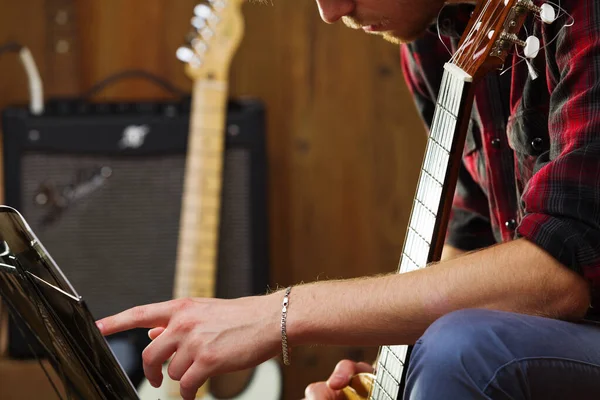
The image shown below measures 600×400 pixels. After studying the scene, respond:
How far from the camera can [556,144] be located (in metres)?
1.05

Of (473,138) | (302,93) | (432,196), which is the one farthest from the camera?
(302,93)

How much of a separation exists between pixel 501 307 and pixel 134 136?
1527mm

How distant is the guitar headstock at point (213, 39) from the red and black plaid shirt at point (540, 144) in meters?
0.92

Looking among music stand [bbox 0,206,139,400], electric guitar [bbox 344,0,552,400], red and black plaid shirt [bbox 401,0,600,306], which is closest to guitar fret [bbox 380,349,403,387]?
electric guitar [bbox 344,0,552,400]

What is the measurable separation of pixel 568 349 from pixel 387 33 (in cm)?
61

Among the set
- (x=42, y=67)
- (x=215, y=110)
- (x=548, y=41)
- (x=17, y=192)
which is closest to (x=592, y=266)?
(x=548, y=41)

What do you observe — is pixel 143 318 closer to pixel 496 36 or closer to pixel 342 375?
pixel 342 375

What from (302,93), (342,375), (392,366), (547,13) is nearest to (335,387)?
(342,375)

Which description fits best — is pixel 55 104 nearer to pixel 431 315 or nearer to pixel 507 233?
pixel 507 233

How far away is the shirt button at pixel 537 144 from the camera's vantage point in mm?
1174

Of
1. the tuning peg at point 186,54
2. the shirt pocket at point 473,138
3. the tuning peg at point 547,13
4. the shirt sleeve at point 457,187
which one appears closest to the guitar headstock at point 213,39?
the tuning peg at point 186,54

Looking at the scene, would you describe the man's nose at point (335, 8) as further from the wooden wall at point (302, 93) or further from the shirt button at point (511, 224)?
the wooden wall at point (302, 93)

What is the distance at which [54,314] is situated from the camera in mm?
976

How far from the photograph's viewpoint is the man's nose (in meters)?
1.32
